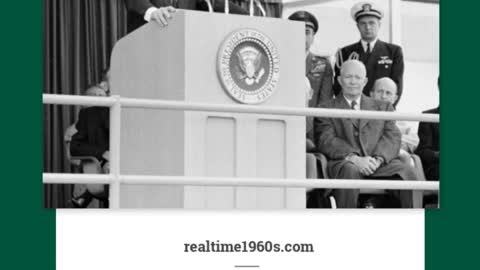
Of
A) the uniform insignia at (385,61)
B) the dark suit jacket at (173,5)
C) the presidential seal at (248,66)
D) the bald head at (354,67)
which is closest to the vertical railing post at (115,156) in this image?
the presidential seal at (248,66)

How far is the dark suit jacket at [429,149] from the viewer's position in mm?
8695

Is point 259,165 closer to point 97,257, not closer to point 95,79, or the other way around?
point 97,257

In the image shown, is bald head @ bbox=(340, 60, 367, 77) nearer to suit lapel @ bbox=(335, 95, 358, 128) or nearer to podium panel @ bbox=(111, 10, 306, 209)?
suit lapel @ bbox=(335, 95, 358, 128)

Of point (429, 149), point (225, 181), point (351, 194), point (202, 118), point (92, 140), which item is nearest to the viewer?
point (225, 181)

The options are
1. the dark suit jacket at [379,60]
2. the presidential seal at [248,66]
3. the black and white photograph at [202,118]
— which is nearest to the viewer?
the black and white photograph at [202,118]

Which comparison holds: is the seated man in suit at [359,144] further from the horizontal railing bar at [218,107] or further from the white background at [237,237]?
the white background at [237,237]

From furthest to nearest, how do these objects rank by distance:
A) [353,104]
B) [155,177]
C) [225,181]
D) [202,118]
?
[353,104] → [202,118] → [225,181] → [155,177]

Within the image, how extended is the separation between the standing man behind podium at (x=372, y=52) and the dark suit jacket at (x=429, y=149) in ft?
1.09

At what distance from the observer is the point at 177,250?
19.0 feet

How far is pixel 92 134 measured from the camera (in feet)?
22.3

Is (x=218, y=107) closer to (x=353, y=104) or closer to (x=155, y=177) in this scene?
(x=155, y=177)

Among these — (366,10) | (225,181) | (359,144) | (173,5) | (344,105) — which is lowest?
(225,181)

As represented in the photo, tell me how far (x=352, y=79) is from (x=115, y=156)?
3044 mm

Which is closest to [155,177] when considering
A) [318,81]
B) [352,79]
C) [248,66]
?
[248,66]
